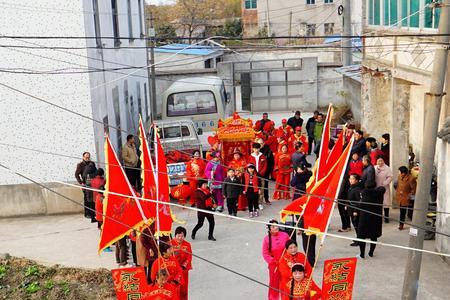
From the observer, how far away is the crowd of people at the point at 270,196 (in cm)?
857

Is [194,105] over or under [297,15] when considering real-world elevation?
under

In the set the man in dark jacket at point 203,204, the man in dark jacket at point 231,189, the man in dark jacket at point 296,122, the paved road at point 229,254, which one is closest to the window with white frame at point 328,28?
the man in dark jacket at point 296,122

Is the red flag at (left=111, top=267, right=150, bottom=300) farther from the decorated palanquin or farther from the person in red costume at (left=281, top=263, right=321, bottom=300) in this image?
the decorated palanquin

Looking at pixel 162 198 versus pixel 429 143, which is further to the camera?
pixel 162 198

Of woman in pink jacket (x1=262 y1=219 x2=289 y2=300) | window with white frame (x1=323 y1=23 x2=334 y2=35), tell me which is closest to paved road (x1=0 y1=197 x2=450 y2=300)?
woman in pink jacket (x1=262 y1=219 x2=289 y2=300)

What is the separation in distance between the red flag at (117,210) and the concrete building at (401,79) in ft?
16.3

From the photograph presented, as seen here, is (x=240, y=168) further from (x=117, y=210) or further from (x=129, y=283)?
(x=129, y=283)

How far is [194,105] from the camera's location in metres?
22.0

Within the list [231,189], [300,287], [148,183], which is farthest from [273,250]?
[231,189]

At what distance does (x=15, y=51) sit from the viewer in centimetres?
1457

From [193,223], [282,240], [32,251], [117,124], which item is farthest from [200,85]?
[282,240]

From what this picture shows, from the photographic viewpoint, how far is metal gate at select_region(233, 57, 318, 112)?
1188 inches

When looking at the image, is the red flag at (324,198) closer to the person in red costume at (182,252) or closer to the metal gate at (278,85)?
the person in red costume at (182,252)

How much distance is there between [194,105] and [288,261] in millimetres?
14183
